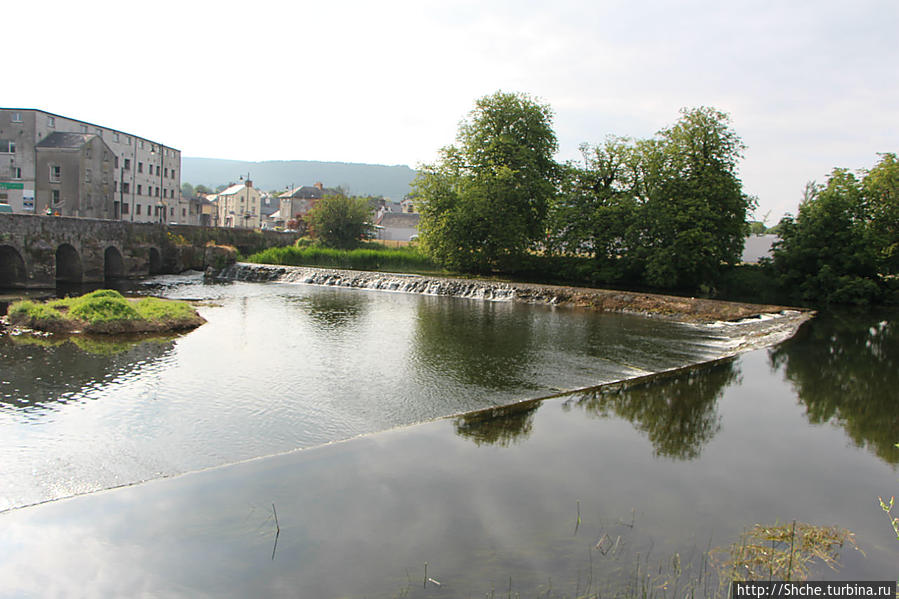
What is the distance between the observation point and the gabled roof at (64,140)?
1981 inches

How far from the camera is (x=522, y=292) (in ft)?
100

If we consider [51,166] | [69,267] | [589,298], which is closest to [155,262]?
[69,267]

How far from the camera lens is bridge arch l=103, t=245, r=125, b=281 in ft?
117

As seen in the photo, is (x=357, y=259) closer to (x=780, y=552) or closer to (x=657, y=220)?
(x=657, y=220)

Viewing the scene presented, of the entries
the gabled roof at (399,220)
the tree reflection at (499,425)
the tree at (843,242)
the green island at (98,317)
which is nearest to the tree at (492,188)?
the tree at (843,242)

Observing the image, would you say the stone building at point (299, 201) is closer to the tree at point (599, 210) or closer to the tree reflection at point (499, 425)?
the tree at point (599, 210)

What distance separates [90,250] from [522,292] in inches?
943

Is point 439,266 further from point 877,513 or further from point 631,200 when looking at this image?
point 877,513

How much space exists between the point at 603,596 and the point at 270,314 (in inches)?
733

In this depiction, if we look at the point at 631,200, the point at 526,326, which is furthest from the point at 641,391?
the point at 631,200

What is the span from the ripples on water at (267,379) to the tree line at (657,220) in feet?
42.6

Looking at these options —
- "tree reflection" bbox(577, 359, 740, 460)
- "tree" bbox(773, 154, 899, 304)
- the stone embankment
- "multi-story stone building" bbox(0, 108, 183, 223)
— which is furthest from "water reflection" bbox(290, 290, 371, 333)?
"multi-story stone building" bbox(0, 108, 183, 223)

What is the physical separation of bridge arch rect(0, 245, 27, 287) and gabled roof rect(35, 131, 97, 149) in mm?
26894

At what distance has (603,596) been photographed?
4.88 m
